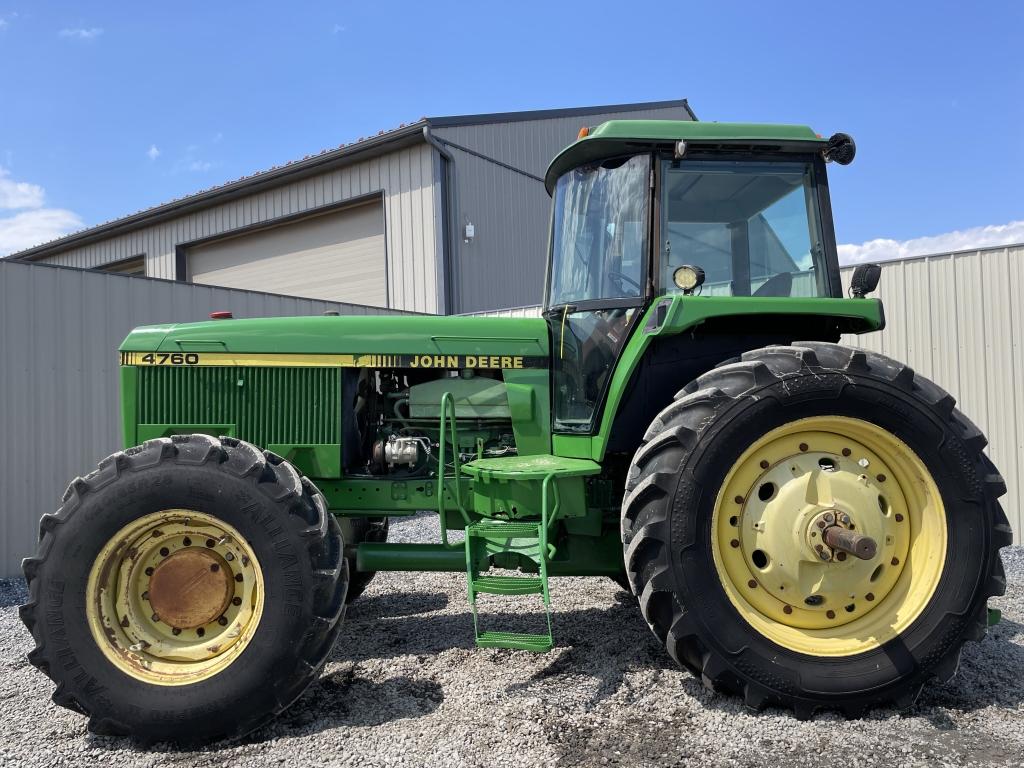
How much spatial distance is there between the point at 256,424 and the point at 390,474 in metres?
0.71

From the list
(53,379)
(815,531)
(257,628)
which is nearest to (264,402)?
(257,628)

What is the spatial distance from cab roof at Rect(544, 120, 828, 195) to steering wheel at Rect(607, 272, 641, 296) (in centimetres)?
57

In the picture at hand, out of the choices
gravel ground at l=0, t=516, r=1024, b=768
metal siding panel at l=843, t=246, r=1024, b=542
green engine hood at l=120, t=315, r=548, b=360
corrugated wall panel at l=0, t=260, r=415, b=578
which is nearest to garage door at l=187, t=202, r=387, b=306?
corrugated wall panel at l=0, t=260, r=415, b=578

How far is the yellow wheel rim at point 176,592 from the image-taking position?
105 inches

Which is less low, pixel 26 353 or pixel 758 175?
pixel 758 175

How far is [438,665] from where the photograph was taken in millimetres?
3205

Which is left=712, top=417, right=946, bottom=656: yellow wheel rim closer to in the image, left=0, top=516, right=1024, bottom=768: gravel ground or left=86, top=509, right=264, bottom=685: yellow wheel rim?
left=0, top=516, right=1024, bottom=768: gravel ground

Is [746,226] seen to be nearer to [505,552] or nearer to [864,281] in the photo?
[864,281]

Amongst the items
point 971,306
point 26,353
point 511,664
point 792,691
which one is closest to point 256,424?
point 511,664

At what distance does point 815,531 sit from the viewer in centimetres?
267

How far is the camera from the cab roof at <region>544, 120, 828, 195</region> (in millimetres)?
3170

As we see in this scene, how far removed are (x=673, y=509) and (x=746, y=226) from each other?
1533 millimetres

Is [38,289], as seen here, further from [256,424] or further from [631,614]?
[631,614]

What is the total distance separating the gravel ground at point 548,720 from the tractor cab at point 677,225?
1.15 m
